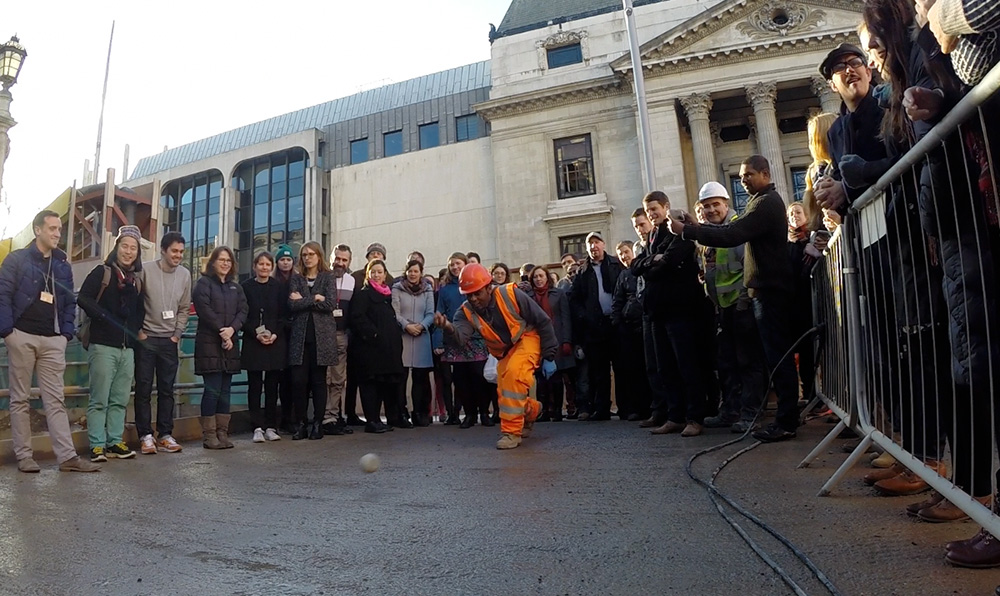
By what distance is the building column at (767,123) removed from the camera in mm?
27250

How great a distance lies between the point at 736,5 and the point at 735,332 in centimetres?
2672

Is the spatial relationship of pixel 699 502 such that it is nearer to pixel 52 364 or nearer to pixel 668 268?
pixel 668 268

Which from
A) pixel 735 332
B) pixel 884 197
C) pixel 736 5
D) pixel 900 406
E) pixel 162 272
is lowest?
pixel 900 406

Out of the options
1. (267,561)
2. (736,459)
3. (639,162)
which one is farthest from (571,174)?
(267,561)

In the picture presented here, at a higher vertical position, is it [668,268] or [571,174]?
[571,174]

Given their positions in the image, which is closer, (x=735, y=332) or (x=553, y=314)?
(x=735, y=332)

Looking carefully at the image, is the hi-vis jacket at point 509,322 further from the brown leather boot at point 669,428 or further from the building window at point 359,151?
the building window at point 359,151

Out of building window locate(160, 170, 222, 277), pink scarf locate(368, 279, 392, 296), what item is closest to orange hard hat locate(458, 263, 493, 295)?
pink scarf locate(368, 279, 392, 296)

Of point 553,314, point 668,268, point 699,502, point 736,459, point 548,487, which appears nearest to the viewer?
point 699,502

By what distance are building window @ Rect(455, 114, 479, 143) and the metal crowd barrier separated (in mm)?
32719

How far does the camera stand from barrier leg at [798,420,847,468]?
3.46 meters

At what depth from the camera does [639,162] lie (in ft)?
96.2

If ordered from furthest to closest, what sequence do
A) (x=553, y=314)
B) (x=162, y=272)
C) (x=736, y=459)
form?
(x=553, y=314) < (x=162, y=272) < (x=736, y=459)

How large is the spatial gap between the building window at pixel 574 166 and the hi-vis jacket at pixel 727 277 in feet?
80.7
